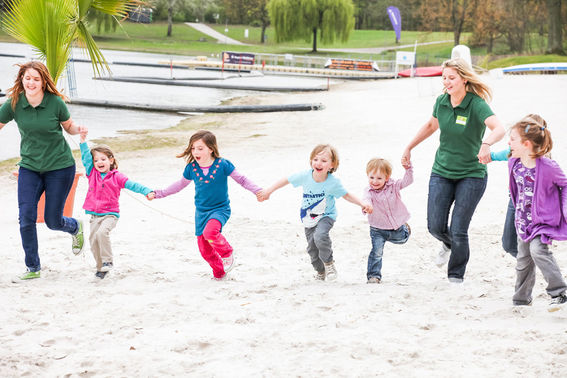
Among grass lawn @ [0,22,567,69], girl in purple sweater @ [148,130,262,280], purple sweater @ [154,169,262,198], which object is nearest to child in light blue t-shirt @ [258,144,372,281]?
purple sweater @ [154,169,262,198]

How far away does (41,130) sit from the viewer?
5.60 metres

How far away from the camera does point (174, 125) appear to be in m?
19.8

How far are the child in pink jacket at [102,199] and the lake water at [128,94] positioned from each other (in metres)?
1.07

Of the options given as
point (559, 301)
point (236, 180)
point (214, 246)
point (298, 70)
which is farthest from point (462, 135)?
point (298, 70)

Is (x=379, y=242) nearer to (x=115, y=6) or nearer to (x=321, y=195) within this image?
(x=321, y=195)

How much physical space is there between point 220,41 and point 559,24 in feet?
139

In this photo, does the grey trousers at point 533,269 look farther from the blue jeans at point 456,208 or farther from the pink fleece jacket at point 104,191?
the pink fleece jacket at point 104,191

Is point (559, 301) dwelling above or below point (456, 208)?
below

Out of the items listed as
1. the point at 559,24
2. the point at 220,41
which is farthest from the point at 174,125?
the point at 220,41

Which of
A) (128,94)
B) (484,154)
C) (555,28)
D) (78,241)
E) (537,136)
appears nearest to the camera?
(537,136)

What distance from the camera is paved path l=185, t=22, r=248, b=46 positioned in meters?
75.9

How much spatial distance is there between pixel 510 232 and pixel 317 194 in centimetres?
160

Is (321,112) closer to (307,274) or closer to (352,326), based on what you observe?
(307,274)

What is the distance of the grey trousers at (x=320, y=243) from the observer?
5.59 meters
